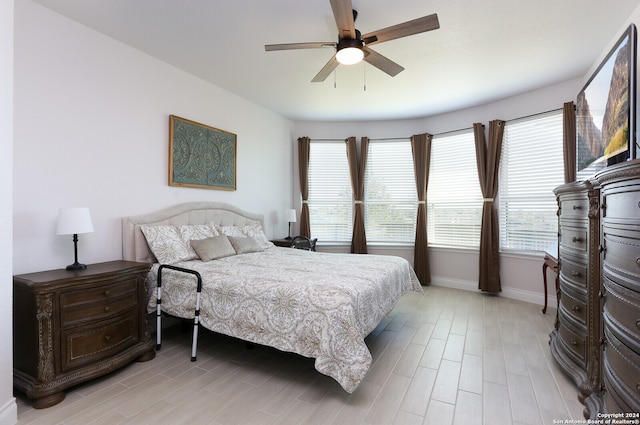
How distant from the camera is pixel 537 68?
3.57m

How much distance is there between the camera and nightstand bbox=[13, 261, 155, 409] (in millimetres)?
1994

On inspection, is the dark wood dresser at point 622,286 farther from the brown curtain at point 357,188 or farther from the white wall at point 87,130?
the brown curtain at point 357,188

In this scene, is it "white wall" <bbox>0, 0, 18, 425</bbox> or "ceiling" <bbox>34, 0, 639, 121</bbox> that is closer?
"white wall" <bbox>0, 0, 18, 425</bbox>

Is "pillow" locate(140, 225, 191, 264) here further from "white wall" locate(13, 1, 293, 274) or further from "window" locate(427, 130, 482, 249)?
"window" locate(427, 130, 482, 249)

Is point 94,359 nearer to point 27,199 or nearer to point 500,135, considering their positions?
point 27,199

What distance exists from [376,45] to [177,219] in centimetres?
286

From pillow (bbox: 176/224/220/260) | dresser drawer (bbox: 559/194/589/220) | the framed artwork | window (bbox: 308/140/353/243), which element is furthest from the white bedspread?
window (bbox: 308/140/353/243)

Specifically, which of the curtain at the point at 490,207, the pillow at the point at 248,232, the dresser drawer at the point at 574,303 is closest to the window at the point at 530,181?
the curtain at the point at 490,207

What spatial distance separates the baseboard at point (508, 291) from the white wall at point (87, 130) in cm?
408

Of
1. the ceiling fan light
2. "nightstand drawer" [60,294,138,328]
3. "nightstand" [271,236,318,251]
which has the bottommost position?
"nightstand drawer" [60,294,138,328]

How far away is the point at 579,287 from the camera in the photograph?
85.4 inches

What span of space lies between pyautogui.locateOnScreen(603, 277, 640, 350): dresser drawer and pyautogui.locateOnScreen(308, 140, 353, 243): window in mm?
4297

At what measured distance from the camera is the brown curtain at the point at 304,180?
5656mm

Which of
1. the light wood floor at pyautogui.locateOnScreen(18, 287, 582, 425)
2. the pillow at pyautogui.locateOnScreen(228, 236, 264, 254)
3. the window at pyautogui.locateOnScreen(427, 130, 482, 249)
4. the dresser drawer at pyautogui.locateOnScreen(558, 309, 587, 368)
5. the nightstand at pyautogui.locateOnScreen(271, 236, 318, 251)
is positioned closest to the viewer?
the light wood floor at pyautogui.locateOnScreen(18, 287, 582, 425)
